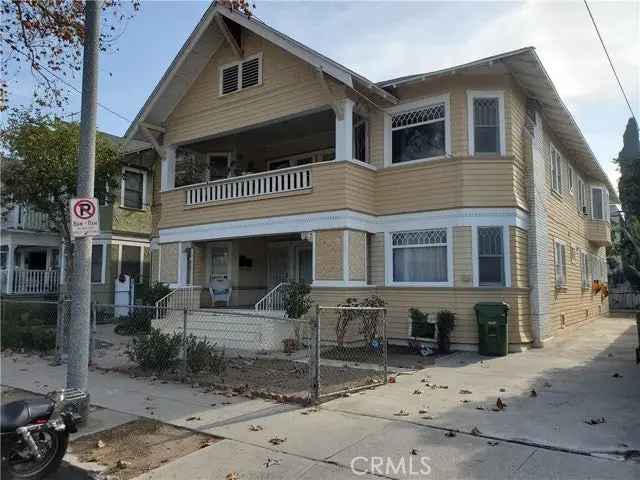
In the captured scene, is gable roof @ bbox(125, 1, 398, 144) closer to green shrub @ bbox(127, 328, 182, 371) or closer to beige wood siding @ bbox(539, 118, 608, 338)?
beige wood siding @ bbox(539, 118, 608, 338)

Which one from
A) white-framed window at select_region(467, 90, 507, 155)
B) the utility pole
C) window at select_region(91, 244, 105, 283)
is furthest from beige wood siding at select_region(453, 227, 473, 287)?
window at select_region(91, 244, 105, 283)

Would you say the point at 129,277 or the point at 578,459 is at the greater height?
the point at 129,277

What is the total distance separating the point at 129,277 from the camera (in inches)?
866

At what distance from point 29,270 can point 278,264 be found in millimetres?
11938

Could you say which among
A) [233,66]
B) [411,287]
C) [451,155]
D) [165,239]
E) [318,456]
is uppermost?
[233,66]

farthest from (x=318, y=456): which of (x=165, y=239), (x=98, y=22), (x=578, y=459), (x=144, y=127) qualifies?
(x=144, y=127)

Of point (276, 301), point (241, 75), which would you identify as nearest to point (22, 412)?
point (276, 301)

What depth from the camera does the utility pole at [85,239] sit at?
22.3 ft

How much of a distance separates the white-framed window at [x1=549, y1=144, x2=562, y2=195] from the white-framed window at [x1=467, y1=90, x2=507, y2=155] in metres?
4.36

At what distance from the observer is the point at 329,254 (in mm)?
13570

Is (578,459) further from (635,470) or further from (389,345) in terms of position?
(389,345)

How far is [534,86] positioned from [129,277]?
16.7m

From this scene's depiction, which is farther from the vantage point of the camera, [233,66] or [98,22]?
[233,66]

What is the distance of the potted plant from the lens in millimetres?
12664
